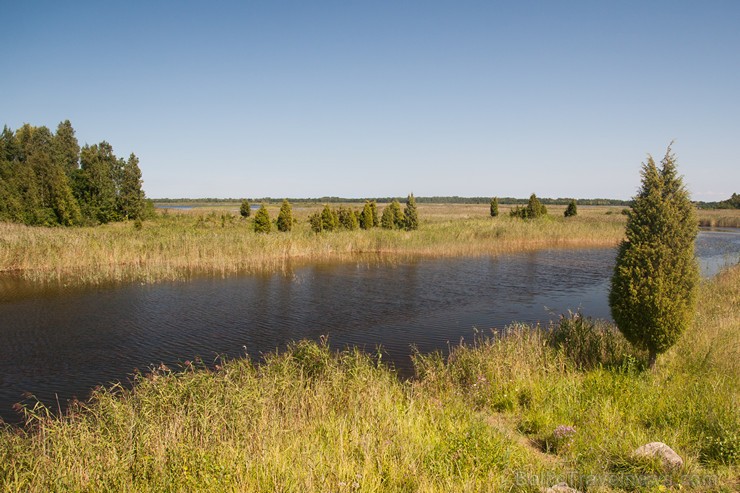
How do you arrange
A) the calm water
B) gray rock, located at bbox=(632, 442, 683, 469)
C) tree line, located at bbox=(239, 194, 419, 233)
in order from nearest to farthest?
1. gray rock, located at bbox=(632, 442, 683, 469)
2. the calm water
3. tree line, located at bbox=(239, 194, 419, 233)

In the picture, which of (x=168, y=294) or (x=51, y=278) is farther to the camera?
(x=51, y=278)

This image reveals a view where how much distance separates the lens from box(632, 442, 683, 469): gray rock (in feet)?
14.3

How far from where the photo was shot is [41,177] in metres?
38.8

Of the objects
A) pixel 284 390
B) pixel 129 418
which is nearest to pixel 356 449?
pixel 284 390

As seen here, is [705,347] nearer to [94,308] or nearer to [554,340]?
[554,340]

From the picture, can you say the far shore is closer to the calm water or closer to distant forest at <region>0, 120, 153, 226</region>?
the calm water

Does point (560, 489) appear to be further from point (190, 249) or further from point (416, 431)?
point (190, 249)

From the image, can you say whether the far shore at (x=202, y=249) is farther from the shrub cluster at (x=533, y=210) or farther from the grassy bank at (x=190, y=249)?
the shrub cluster at (x=533, y=210)

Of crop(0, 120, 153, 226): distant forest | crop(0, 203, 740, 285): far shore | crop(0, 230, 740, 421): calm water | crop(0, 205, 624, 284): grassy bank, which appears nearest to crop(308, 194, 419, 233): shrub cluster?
crop(0, 205, 624, 284): grassy bank

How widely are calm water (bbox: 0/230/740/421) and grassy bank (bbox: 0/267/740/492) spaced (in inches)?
125

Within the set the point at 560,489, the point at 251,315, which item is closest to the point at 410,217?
the point at 251,315

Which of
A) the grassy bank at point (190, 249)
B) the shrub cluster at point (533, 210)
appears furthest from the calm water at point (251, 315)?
the shrub cluster at point (533, 210)

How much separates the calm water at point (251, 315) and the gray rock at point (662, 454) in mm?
5323

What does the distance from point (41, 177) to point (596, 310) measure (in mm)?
45249
